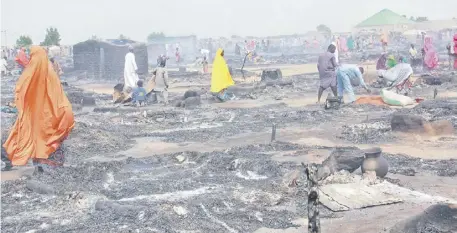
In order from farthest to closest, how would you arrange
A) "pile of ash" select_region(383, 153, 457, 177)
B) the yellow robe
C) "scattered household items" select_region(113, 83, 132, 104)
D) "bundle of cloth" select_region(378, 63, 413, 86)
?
1. the yellow robe
2. "scattered household items" select_region(113, 83, 132, 104)
3. "bundle of cloth" select_region(378, 63, 413, 86)
4. "pile of ash" select_region(383, 153, 457, 177)

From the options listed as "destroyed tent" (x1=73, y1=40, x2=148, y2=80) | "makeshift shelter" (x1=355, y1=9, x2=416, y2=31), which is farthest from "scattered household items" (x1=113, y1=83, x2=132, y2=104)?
"makeshift shelter" (x1=355, y1=9, x2=416, y2=31)

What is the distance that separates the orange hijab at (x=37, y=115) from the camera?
30.1 feet

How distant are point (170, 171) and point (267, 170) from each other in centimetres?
156

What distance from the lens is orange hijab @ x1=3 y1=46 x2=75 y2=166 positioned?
9180 mm

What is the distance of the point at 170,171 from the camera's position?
31.9 ft

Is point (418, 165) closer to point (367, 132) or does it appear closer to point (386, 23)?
point (367, 132)

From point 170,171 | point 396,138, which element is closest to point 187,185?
point 170,171

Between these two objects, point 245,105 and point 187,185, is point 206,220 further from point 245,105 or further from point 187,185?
point 245,105

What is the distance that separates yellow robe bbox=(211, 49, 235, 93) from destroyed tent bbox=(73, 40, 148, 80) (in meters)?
10.0

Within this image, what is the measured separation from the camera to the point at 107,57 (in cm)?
2936

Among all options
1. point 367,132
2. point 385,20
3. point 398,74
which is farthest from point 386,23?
point 367,132

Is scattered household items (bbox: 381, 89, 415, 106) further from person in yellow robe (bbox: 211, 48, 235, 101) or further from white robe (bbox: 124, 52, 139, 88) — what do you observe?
white robe (bbox: 124, 52, 139, 88)

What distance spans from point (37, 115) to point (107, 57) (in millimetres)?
20492

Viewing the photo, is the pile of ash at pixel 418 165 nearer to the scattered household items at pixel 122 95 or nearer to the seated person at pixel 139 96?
the seated person at pixel 139 96
